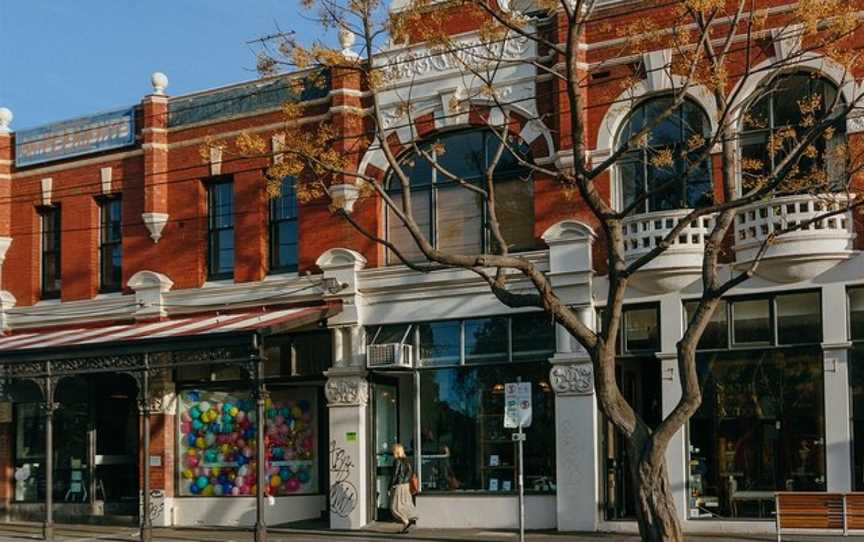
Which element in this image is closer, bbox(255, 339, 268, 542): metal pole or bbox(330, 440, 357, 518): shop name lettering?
bbox(255, 339, 268, 542): metal pole

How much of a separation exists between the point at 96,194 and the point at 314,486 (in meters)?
8.39

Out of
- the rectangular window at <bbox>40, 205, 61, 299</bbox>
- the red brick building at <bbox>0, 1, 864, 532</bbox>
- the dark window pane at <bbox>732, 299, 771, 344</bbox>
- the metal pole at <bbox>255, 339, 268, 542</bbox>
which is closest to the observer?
the red brick building at <bbox>0, 1, 864, 532</bbox>

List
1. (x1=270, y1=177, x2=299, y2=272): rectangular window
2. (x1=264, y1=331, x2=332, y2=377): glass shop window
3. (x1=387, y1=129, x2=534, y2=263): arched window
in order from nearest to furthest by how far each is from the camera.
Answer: (x1=387, y1=129, x2=534, y2=263): arched window < (x1=264, y1=331, x2=332, y2=377): glass shop window < (x1=270, y1=177, x2=299, y2=272): rectangular window

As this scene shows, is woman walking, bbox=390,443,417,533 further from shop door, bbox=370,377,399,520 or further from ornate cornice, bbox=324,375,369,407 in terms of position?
ornate cornice, bbox=324,375,369,407

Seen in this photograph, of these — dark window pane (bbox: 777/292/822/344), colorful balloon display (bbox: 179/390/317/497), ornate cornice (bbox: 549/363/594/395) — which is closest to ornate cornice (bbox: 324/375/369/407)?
colorful balloon display (bbox: 179/390/317/497)

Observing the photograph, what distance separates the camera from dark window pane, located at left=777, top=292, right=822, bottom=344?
2117cm

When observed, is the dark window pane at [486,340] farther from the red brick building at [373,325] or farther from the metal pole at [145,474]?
the metal pole at [145,474]

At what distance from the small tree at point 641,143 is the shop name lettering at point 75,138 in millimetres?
6535

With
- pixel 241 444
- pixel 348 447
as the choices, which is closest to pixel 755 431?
pixel 348 447

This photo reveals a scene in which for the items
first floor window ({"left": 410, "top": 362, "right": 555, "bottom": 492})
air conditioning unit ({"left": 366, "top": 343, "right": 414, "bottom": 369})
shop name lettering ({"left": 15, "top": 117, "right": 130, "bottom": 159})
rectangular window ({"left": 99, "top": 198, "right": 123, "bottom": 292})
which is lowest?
first floor window ({"left": 410, "top": 362, "right": 555, "bottom": 492})

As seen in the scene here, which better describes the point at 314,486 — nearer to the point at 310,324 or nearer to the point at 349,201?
the point at 310,324

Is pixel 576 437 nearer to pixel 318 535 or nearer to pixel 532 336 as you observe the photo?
pixel 532 336

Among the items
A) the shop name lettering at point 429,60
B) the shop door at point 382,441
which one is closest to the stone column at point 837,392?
the shop name lettering at point 429,60

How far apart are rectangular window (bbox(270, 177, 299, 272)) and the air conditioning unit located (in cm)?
307
